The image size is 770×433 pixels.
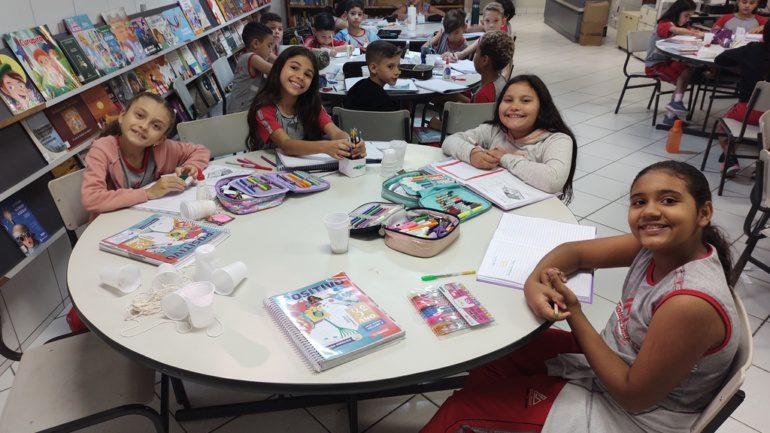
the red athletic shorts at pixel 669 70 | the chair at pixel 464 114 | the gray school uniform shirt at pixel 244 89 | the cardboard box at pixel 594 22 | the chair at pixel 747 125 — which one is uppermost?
the gray school uniform shirt at pixel 244 89

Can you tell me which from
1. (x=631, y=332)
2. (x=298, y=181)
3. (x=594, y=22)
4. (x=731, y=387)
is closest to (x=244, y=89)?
(x=298, y=181)

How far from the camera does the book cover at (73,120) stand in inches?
99.2

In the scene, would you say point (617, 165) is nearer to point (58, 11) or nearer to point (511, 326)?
point (511, 326)

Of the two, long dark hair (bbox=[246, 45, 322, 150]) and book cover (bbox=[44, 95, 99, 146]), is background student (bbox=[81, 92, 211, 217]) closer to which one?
long dark hair (bbox=[246, 45, 322, 150])

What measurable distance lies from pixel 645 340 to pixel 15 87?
104 inches

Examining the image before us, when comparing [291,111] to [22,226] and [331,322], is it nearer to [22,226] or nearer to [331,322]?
[22,226]

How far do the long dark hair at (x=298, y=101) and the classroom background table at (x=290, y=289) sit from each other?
85 cm

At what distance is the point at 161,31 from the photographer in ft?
12.3

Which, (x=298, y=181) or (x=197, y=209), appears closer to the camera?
(x=197, y=209)

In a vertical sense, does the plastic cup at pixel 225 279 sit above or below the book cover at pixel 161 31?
below

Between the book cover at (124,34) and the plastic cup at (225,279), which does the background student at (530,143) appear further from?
the book cover at (124,34)

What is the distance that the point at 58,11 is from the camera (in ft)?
8.77

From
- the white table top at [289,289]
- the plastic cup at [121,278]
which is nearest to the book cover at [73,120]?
the white table top at [289,289]

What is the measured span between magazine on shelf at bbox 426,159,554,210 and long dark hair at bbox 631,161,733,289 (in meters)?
0.60
